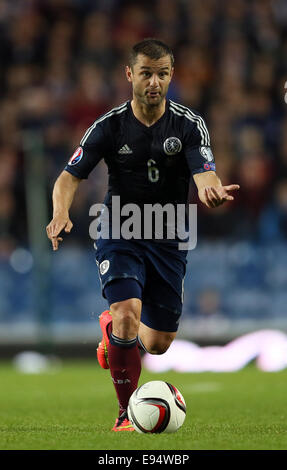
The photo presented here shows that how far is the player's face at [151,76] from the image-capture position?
6.55 meters

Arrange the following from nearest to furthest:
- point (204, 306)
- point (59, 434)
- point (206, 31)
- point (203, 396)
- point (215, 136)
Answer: point (59, 434) → point (203, 396) → point (204, 306) → point (215, 136) → point (206, 31)

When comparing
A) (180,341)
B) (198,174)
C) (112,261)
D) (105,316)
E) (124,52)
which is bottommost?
(180,341)

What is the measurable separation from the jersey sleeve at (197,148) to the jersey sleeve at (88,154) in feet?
1.80

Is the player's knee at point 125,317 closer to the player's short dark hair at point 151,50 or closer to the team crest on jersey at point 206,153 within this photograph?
the team crest on jersey at point 206,153

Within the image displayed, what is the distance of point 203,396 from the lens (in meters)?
9.65

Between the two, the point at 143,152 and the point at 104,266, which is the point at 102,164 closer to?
the point at 143,152

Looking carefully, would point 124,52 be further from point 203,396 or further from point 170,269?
point 170,269

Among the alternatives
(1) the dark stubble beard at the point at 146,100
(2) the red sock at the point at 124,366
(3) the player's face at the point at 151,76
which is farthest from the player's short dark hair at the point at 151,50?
(2) the red sock at the point at 124,366

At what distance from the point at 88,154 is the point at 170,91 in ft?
24.0

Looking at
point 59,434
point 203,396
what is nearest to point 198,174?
point 59,434

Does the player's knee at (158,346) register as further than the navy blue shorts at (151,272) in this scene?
Yes

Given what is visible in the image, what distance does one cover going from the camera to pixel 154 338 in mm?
7301

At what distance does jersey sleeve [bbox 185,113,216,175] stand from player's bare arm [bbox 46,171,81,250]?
746mm

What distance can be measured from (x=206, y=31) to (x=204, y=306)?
507 cm
